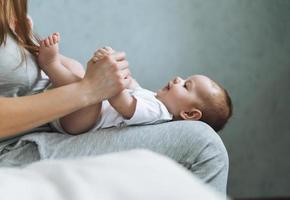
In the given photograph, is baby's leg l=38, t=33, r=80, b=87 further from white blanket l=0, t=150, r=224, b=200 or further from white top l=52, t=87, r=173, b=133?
white blanket l=0, t=150, r=224, b=200

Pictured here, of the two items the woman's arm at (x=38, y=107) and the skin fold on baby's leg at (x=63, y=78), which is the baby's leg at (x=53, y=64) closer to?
the skin fold on baby's leg at (x=63, y=78)

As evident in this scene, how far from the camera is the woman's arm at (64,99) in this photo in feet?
3.58

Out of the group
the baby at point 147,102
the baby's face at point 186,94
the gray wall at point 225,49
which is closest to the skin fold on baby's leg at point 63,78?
the baby at point 147,102

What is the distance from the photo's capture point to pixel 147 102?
1.24m

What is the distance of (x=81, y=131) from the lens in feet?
4.02

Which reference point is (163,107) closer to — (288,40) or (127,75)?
(127,75)

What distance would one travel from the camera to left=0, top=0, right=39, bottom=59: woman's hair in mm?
1184

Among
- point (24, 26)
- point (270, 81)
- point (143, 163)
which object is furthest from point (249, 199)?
point (143, 163)

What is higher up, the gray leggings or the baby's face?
the baby's face

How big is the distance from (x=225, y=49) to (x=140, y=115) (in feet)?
2.77

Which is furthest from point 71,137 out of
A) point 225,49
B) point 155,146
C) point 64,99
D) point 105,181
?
point 225,49

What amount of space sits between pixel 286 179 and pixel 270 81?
1.36 ft

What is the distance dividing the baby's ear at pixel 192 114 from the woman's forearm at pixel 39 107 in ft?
0.87

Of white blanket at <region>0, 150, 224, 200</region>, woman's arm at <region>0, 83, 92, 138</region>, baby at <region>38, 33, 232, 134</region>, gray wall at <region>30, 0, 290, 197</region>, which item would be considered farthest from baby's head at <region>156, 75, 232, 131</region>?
white blanket at <region>0, 150, 224, 200</region>
